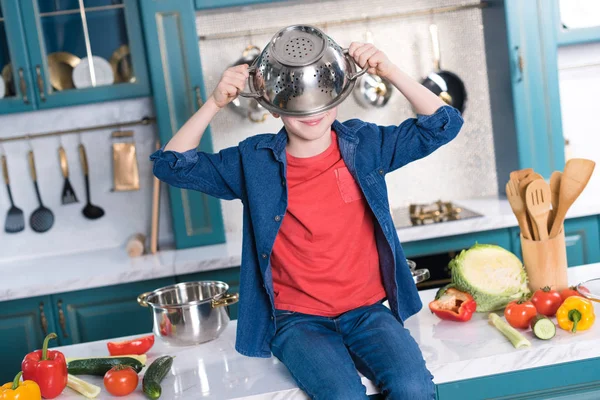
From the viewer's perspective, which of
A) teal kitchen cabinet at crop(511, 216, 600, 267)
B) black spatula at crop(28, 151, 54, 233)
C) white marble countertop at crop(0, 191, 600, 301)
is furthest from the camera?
black spatula at crop(28, 151, 54, 233)

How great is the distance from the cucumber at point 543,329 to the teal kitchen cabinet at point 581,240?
1560mm

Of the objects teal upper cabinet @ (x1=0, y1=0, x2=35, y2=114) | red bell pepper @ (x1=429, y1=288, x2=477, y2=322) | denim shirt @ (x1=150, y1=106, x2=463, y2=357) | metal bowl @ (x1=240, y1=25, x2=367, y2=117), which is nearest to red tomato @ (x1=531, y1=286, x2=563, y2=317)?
red bell pepper @ (x1=429, y1=288, x2=477, y2=322)

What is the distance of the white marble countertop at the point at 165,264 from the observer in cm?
294

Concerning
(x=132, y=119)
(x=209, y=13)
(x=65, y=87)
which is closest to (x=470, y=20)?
(x=209, y=13)

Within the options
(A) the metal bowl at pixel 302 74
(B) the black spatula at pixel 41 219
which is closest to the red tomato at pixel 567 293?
(A) the metal bowl at pixel 302 74

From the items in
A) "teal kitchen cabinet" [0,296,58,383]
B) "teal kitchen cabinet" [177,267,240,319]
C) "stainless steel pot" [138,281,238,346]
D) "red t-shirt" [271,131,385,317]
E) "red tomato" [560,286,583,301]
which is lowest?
"teal kitchen cabinet" [0,296,58,383]

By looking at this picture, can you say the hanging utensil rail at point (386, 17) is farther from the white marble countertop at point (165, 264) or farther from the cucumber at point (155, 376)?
the cucumber at point (155, 376)

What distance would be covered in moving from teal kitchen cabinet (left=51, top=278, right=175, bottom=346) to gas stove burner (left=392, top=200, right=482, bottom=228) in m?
1.08

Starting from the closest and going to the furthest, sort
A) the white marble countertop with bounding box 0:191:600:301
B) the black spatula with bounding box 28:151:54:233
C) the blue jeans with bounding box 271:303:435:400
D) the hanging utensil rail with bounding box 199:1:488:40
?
the blue jeans with bounding box 271:303:435:400, the white marble countertop with bounding box 0:191:600:301, the hanging utensil rail with bounding box 199:1:488:40, the black spatula with bounding box 28:151:54:233

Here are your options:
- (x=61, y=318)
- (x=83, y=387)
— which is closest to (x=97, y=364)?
(x=83, y=387)

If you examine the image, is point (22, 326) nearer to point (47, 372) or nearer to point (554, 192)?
point (47, 372)

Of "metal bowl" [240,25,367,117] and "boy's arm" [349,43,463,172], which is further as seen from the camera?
"boy's arm" [349,43,463,172]

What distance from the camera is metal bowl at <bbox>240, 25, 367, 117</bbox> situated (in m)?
1.44

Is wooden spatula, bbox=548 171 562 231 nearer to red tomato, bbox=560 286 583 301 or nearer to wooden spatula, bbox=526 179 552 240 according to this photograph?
wooden spatula, bbox=526 179 552 240
